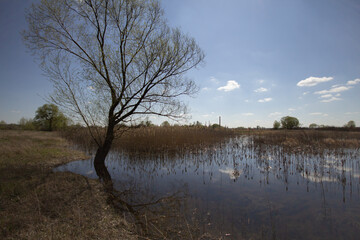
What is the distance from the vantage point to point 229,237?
3.22m

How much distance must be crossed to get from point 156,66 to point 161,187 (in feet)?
16.4

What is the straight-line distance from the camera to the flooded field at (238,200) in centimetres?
347

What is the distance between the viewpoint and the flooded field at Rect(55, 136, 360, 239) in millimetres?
3473

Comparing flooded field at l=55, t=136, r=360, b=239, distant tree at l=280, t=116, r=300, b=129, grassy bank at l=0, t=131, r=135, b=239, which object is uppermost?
distant tree at l=280, t=116, r=300, b=129

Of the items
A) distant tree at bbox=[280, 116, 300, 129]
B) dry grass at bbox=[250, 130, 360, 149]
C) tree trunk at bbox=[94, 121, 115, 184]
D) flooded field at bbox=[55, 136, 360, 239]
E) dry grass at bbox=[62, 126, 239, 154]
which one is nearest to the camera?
flooded field at bbox=[55, 136, 360, 239]

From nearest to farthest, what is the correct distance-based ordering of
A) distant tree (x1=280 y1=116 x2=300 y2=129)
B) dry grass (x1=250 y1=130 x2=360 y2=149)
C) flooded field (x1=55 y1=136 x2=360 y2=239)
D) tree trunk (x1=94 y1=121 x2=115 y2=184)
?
flooded field (x1=55 y1=136 x2=360 y2=239), tree trunk (x1=94 y1=121 x2=115 y2=184), dry grass (x1=250 y1=130 x2=360 y2=149), distant tree (x1=280 y1=116 x2=300 y2=129)

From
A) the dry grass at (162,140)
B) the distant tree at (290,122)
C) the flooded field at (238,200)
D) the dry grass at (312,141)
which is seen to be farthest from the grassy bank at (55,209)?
the distant tree at (290,122)

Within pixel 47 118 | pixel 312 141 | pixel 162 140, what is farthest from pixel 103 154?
pixel 47 118

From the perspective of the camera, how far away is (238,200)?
16.4 feet

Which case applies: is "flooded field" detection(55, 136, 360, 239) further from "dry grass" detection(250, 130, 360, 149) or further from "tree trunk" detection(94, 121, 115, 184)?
"dry grass" detection(250, 130, 360, 149)

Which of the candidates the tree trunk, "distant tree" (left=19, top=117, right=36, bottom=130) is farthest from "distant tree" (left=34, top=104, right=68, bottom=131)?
the tree trunk

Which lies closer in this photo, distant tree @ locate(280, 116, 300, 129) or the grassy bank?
the grassy bank

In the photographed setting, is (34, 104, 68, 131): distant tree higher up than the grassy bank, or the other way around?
(34, 104, 68, 131): distant tree

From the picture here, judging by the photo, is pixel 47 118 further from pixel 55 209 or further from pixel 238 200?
pixel 238 200
